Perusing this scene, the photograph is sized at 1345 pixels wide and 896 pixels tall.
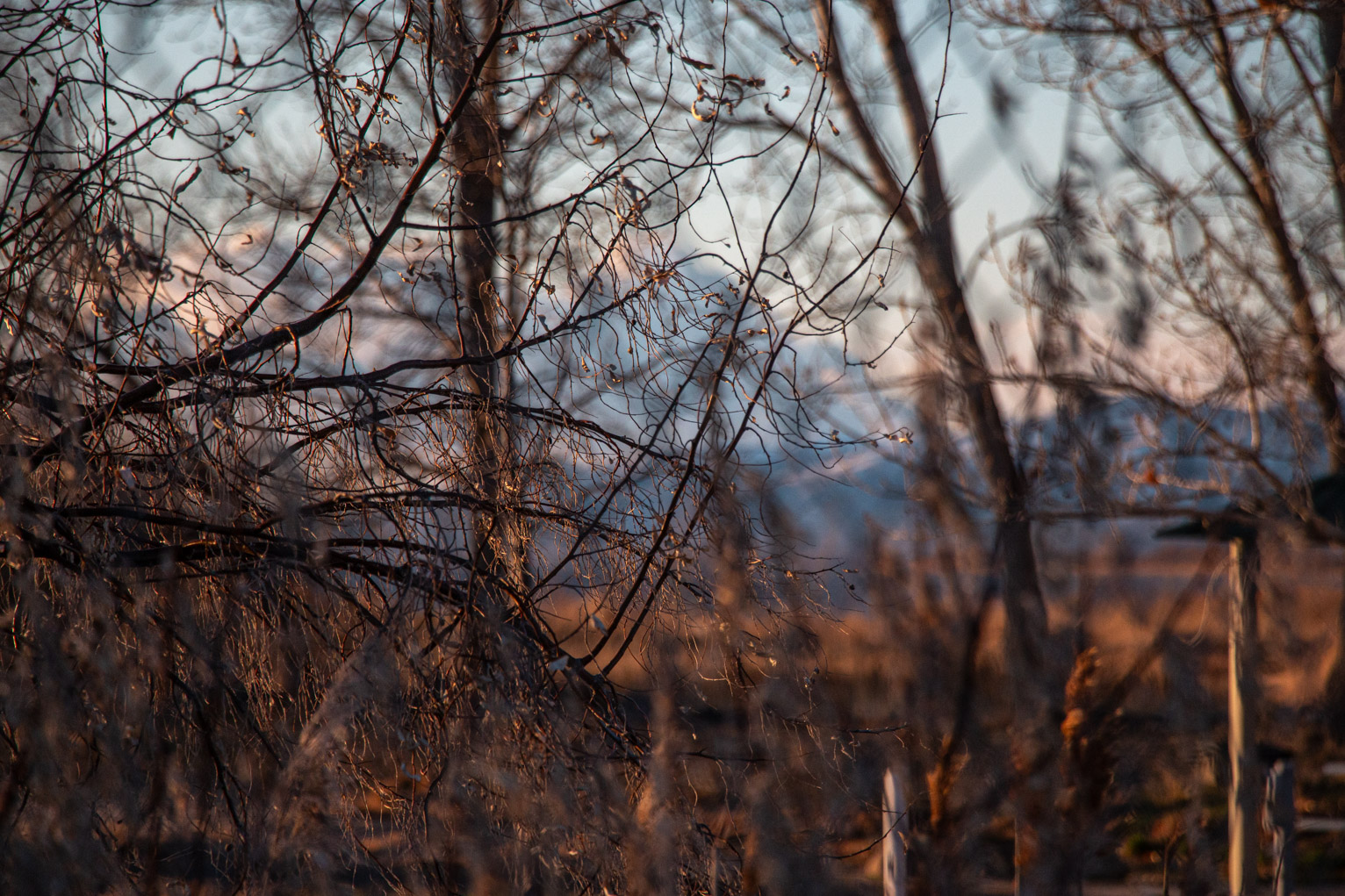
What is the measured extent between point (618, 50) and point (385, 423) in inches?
44.6

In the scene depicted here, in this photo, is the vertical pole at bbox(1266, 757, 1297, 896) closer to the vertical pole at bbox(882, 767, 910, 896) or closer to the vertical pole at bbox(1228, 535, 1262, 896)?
the vertical pole at bbox(1228, 535, 1262, 896)

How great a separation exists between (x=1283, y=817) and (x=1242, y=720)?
0.47 metres

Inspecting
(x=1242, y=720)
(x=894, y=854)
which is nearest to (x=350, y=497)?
(x=894, y=854)

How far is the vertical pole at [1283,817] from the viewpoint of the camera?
199 inches

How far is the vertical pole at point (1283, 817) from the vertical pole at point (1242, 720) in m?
0.09

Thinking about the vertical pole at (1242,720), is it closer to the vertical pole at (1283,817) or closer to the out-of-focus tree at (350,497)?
the vertical pole at (1283,817)

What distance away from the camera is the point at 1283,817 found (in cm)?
517

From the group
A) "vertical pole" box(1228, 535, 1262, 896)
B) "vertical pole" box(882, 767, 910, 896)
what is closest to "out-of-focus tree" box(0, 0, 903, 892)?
"vertical pole" box(882, 767, 910, 896)

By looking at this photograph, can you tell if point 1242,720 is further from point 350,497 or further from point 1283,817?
point 350,497

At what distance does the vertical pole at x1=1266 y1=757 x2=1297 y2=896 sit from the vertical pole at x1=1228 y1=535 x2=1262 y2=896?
0.30ft

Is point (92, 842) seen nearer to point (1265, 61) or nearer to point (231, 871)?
point (231, 871)

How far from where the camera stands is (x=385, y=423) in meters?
2.76

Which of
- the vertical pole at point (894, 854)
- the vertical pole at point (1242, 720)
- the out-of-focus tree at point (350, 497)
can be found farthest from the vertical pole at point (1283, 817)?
the out-of-focus tree at point (350, 497)

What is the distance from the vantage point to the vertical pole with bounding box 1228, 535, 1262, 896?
16.9 feet
